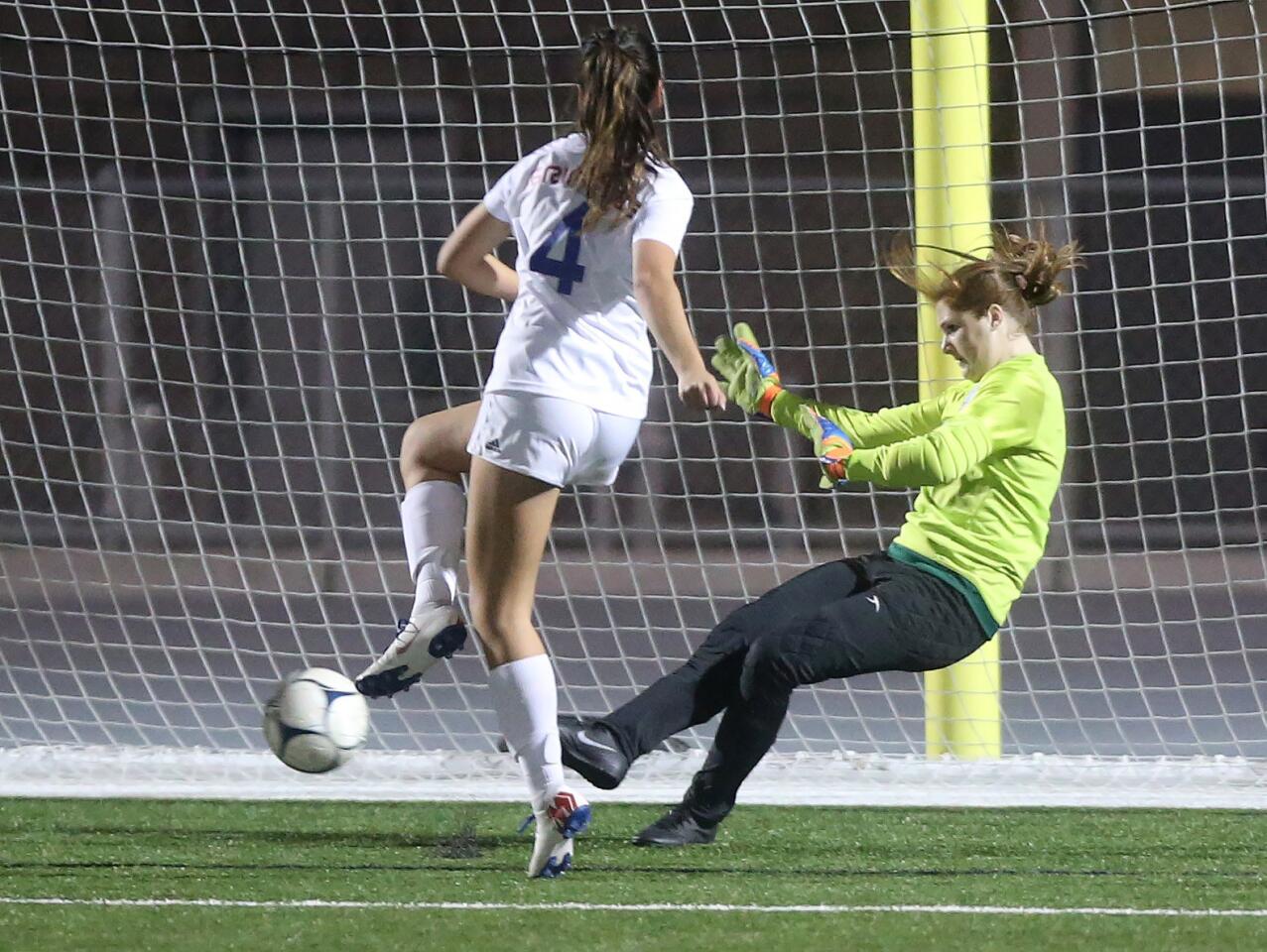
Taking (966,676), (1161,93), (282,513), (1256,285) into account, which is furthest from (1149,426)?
(966,676)

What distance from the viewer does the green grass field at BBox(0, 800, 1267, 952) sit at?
3004 millimetres

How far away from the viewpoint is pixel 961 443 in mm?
3521

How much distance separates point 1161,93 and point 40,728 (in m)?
7.41

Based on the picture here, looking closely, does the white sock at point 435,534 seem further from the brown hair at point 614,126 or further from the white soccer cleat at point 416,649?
the brown hair at point 614,126

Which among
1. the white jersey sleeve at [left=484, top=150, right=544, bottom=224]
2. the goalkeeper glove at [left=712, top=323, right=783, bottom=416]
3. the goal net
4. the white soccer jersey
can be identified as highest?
the white jersey sleeve at [left=484, top=150, right=544, bottom=224]

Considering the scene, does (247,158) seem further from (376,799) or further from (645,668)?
(376,799)

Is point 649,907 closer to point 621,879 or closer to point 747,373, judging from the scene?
point 621,879

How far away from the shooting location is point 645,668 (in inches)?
307

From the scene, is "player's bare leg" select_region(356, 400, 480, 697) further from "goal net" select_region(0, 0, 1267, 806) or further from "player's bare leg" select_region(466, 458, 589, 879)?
"goal net" select_region(0, 0, 1267, 806)

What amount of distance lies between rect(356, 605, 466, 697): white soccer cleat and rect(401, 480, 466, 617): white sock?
6 cm

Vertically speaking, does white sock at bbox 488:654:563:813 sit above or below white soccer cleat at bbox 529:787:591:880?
above

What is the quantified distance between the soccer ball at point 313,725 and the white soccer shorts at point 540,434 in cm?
71

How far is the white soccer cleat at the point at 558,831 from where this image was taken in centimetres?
337

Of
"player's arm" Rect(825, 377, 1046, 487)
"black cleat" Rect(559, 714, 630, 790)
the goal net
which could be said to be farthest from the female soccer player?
the goal net
